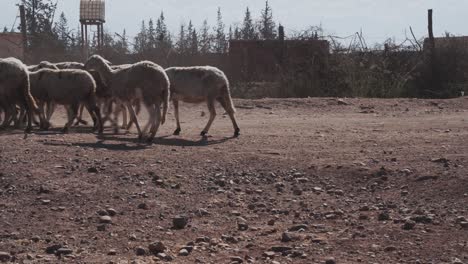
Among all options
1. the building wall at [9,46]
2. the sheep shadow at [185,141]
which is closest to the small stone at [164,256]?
the sheep shadow at [185,141]

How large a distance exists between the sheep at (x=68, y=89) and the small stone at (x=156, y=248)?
770 centimetres

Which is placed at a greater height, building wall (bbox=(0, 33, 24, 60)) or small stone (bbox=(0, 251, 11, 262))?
building wall (bbox=(0, 33, 24, 60))

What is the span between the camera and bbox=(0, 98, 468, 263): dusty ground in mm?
7910

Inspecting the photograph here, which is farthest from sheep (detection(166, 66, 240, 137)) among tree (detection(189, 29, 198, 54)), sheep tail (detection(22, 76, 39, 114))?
tree (detection(189, 29, 198, 54))

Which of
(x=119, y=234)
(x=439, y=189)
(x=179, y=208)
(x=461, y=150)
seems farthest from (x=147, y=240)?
(x=461, y=150)

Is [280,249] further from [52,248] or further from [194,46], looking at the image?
[194,46]

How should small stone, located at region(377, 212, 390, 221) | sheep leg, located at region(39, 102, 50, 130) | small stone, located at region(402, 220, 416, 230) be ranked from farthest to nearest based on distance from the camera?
sheep leg, located at region(39, 102, 50, 130)
small stone, located at region(377, 212, 390, 221)
small stone, located at region(402, 220, 416, 230)

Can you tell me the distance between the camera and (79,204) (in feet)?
30.3

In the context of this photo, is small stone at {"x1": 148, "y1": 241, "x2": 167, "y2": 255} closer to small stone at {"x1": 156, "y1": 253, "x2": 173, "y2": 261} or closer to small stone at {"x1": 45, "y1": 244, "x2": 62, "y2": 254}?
small stone at {"x1": 156, "y1": 253, "x2": 173, "y2": 261}

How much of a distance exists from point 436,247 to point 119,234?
330 cm

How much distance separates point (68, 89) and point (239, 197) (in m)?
6.58

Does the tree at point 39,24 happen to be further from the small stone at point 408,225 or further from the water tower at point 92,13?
the small stone at point 408,225

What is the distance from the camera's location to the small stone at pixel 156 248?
7785 mm

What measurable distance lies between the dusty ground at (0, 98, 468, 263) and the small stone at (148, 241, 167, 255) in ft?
0.17
